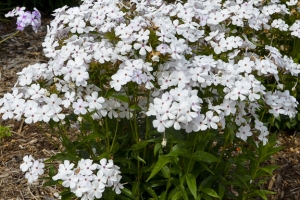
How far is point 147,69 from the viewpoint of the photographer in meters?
2.37

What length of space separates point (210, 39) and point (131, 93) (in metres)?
0.59

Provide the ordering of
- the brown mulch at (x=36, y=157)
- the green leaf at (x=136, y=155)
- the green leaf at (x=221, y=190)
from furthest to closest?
the brown mulch at (x=36, y=157)
the green leaf at (x=221, y=190)
the green leaf at (x=136, y=155)

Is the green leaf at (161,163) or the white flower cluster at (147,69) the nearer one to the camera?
the white flower cluster at (147,69)

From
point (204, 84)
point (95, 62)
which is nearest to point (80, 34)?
point (95, 62)

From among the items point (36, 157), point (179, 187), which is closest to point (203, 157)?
point (179, 187)

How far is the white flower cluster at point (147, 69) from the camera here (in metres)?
2.33

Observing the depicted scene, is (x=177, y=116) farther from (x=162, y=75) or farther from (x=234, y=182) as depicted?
(x=234, y=182)

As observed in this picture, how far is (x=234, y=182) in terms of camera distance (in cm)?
286

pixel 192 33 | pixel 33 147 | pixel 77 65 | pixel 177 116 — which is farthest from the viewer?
pixel 33 147

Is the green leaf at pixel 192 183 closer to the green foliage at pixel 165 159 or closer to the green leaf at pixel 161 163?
the green foliage at pixel 165 159

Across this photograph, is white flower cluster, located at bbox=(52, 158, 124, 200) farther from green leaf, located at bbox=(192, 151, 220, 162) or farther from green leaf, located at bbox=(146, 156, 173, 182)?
green leaf, located at bbox=(192, 151, 220, 162)

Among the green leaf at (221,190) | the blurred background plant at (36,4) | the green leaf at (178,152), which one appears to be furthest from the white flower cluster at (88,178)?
the blurred background plant at (36,4)

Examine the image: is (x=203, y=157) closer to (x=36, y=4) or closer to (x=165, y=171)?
(x=165, y=171)

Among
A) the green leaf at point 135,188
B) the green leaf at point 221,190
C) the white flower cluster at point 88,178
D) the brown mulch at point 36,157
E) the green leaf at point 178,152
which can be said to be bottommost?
the brown mulch at point 36,157
